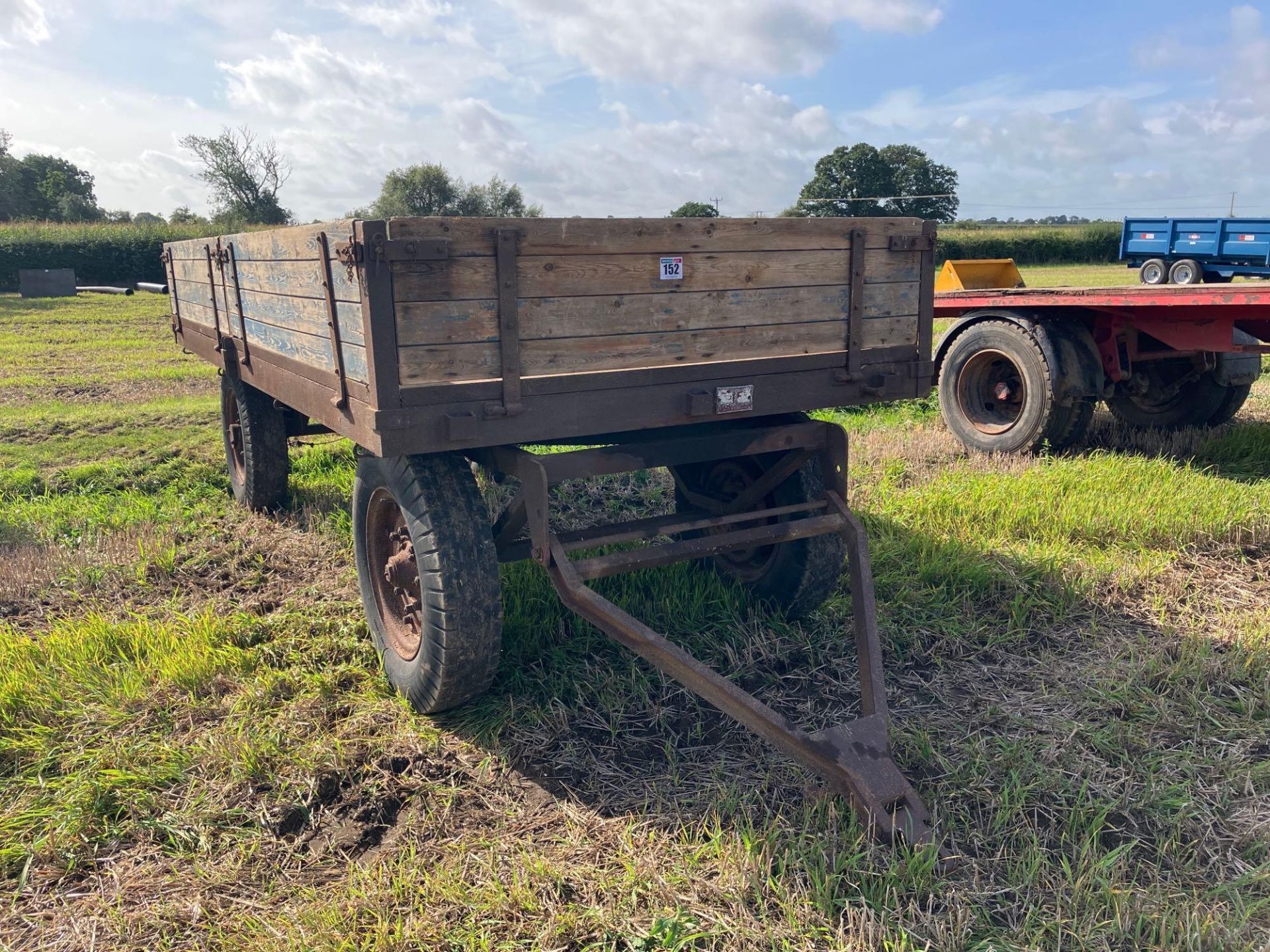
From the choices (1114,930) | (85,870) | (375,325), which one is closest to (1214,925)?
(1114,930)

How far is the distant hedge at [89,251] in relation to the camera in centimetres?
3105

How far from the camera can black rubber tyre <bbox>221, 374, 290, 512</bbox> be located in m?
5.36

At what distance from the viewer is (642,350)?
3.15 meters

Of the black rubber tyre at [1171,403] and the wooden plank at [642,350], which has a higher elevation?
the wooden plank at [642,350]

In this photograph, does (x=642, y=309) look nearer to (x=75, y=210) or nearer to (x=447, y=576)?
(x=447, y=576)

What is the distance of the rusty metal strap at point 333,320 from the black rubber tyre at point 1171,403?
21.1 ft

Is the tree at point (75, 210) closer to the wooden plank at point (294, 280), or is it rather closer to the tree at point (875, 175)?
the tree at point (875, 175)

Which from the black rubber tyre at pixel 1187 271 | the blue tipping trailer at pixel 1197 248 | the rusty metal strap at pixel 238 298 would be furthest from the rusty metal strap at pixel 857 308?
the black rubber tyre at pixel 1187 271

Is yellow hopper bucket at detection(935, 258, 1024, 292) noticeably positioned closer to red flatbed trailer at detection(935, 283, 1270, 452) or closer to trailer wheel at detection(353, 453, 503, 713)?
red flatbed trailer at detection(935, 283, 1270, 452)

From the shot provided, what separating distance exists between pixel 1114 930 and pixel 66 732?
3.40 m

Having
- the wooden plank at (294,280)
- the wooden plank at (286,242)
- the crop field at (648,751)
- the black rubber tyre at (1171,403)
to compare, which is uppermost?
the wooden plank at (286,242)

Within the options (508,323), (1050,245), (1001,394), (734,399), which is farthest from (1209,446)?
(1050,245)

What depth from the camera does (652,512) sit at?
559cm

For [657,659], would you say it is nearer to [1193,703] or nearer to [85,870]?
[85,870]
